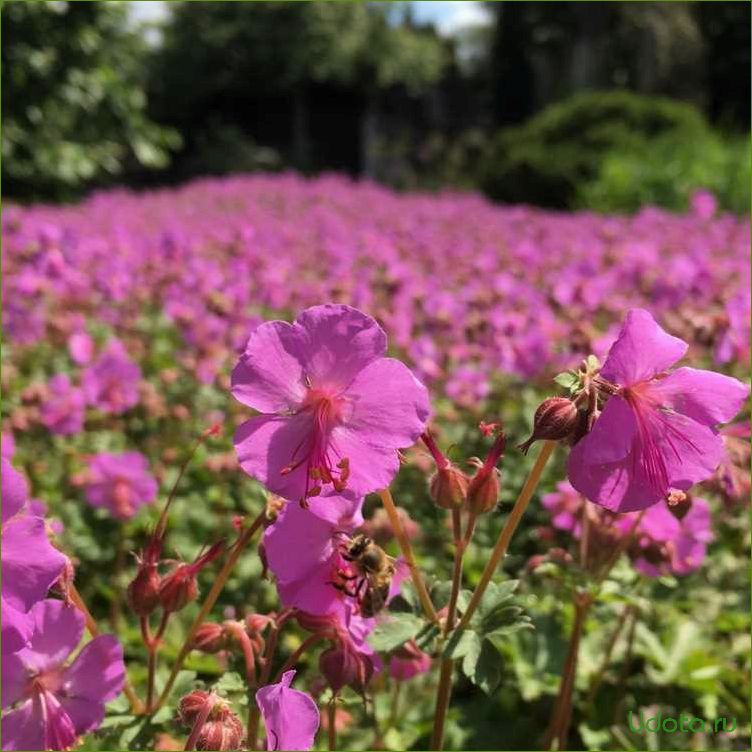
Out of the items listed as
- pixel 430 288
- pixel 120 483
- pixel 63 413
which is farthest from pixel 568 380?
pixel 430 288

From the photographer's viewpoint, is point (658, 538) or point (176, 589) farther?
point (658, 538)

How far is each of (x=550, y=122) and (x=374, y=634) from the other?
1531 cm

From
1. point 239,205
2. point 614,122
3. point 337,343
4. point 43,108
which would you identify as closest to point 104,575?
point 337,343

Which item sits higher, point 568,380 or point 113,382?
point 568,380

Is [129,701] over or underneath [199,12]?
underneath

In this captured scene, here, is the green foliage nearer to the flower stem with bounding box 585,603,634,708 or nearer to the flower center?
the flower stem with bounding box 585,603,634,708

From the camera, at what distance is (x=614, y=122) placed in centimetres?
1448

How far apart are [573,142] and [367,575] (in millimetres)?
14295

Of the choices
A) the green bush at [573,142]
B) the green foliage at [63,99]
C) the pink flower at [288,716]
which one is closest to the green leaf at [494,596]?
the pink flower at [288,716]

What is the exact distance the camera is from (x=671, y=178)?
10203 mm

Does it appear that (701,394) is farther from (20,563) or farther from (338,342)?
(20,563)

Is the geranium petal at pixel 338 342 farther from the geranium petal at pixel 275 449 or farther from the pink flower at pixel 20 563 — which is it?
the pink flower at pixel 20 563

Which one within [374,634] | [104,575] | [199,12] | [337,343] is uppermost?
[199,12]

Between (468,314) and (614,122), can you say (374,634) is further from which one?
(614,122)
